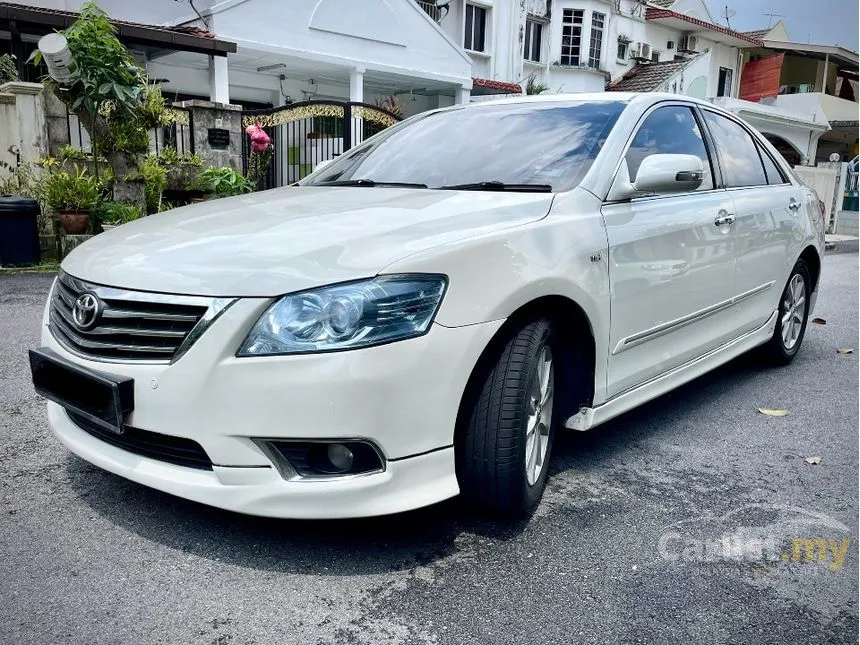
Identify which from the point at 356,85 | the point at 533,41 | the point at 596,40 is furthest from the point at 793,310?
the point at 596,40

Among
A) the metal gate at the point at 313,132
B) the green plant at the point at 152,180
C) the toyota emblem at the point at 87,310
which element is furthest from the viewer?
the metal gate at the point at 313,132

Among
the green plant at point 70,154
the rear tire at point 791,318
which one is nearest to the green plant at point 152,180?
the green plant at point 70,154

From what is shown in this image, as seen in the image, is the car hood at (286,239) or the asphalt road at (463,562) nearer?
the asphalt road at (463,562)

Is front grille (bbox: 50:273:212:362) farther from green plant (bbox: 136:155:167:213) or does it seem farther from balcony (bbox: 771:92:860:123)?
balcony (bbox: 771:92:860:123)

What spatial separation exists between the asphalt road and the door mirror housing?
46.9 inches

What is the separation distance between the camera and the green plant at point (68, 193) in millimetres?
8461

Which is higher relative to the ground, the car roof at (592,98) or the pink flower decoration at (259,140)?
the car roof at (592,98)

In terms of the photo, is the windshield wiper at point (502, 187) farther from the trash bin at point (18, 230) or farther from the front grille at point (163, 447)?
the trash bin at point (18, 230)

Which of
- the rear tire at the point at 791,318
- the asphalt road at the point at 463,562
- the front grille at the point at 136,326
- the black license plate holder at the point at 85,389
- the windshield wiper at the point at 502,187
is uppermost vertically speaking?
the windshield wiper at the point at 502,187

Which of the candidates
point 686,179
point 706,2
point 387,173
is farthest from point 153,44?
point 706,2

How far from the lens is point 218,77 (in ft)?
46.6

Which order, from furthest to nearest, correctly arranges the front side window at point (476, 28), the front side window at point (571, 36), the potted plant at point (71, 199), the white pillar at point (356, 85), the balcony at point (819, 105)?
the balcony at point (819, 105), the front side window at point (571, 36), the front side window at point (476, 28), the white pillar at point (356, 85), the potted plant at point (71, 199)

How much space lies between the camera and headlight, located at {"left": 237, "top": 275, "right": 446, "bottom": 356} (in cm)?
223

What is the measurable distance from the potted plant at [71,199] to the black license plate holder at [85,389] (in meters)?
6.44
